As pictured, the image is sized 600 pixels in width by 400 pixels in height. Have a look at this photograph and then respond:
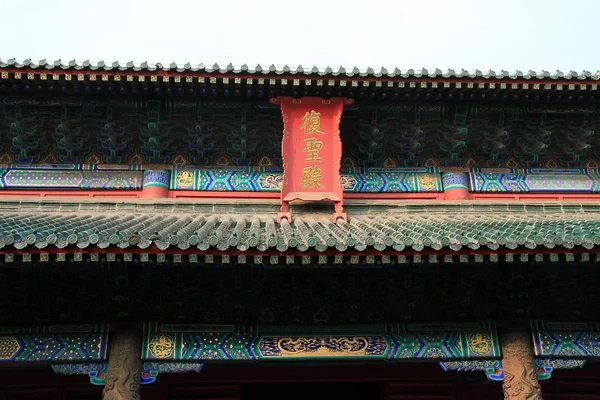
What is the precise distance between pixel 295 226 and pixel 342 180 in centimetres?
187

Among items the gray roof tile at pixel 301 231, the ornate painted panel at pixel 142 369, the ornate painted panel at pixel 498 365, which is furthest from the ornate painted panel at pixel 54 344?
the ornate painted panel at pixel 498 365

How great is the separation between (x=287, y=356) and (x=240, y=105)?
12.6 ft

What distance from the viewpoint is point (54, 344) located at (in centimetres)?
606

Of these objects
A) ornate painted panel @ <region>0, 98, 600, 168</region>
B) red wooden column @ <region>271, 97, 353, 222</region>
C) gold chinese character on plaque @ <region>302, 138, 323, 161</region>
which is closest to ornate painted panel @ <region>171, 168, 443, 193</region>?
ornate painted panel @ <region>0, 98, 600, 168</region>

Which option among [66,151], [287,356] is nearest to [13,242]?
[287,356]

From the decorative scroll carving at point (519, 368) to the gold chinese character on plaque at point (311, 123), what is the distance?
388 centimetres

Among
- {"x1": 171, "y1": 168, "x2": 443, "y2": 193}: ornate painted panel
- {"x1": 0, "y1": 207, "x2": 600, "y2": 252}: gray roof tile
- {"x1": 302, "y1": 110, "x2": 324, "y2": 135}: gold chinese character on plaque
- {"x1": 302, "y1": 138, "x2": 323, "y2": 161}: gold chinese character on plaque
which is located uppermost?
{"x1": 302, "y1": 110, "x2": 324, "y2": 135}: gold chinese character on plaque

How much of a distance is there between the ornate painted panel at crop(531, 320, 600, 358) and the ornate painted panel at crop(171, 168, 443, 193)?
2.92 m

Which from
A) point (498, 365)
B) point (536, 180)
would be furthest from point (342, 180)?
point (498, 365)

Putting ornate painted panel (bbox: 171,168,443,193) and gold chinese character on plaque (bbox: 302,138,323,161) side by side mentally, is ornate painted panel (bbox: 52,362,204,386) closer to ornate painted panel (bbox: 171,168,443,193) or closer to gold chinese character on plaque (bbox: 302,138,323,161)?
ornate painted panel (bbox: 171,168,443,193)

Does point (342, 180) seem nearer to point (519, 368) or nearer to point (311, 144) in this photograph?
Answer: point (311, 144)

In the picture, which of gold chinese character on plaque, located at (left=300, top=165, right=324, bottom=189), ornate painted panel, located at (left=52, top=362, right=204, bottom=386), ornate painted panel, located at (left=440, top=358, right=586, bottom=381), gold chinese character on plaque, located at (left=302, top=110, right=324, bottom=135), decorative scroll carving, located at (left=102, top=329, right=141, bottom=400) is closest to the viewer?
decorative scroll carving, located at (left=102, top=329, right=141, bottom=400)

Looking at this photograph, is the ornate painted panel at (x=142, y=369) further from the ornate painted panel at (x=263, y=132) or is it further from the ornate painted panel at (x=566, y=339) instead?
the ornate painted panel at (x=566, y=339)

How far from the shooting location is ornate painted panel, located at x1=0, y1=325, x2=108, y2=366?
5.99 metres
